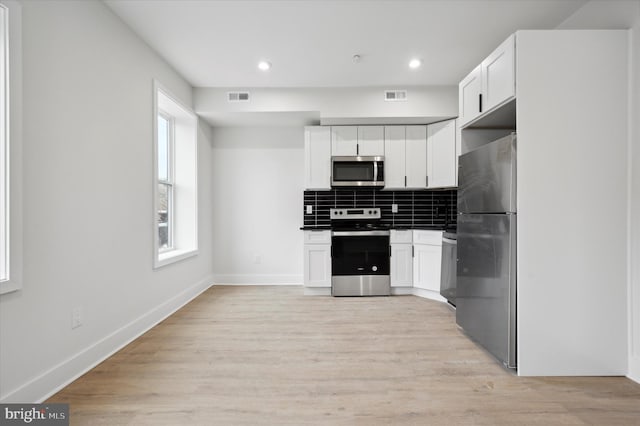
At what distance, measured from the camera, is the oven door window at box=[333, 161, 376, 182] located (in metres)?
4.05

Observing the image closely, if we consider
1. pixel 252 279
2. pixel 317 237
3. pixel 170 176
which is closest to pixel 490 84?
pixel 317 237

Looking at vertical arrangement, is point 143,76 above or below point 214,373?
above

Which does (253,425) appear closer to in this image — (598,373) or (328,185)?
(598,373)

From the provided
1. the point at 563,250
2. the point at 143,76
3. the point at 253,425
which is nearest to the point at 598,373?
the point at 563,250

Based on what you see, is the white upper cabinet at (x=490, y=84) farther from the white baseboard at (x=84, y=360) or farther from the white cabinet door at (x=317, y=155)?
the white baseboard at (x=84, y=360)

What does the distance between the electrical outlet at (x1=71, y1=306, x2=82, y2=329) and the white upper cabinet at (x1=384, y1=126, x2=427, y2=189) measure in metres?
3.41

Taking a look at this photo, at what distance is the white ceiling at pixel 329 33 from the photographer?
90.9 inches

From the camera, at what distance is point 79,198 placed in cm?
201

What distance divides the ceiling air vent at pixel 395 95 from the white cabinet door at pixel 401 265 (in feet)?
6.12

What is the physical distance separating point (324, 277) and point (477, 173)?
2.30 meters

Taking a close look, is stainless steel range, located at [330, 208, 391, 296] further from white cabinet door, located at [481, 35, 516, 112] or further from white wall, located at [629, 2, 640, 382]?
white wall, located at [629, 2, 640, 382]

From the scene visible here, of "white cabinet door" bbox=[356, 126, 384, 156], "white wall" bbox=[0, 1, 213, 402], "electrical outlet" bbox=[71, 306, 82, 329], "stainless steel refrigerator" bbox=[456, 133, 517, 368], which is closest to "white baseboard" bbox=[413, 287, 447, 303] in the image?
"stainless steel refrigerator" bbox=[456, 133, 517, 368]

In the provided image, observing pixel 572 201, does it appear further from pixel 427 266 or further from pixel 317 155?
pixel 317 155

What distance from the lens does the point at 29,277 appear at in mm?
1660
